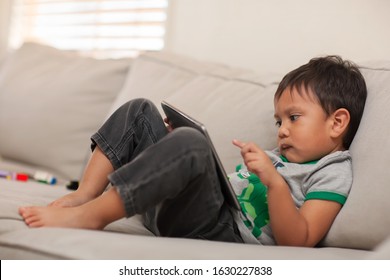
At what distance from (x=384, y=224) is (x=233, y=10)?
119cm

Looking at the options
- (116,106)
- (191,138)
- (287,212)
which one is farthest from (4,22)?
(287,212)

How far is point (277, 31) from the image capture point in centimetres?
179

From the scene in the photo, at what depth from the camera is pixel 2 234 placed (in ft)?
2.93

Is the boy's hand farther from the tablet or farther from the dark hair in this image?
the dark hair

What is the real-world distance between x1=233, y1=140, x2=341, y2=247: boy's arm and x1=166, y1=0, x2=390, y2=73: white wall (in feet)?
2.43

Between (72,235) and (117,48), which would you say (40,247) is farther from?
(117,48)

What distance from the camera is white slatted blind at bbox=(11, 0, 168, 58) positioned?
2277mm

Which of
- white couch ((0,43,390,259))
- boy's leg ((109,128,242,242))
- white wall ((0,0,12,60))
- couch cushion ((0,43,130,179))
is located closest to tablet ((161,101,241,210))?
boy's leg ((109,128,242,242))

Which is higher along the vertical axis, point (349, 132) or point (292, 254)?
point (349, 132)

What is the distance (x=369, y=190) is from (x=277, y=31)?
0.93m

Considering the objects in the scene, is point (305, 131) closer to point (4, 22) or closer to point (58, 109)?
point (58, 109)

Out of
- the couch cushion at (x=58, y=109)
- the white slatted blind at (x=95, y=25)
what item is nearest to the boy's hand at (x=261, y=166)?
the couch cushion at (x=58, y=109)

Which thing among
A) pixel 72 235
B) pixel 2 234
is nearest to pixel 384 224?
pixel 72 235
